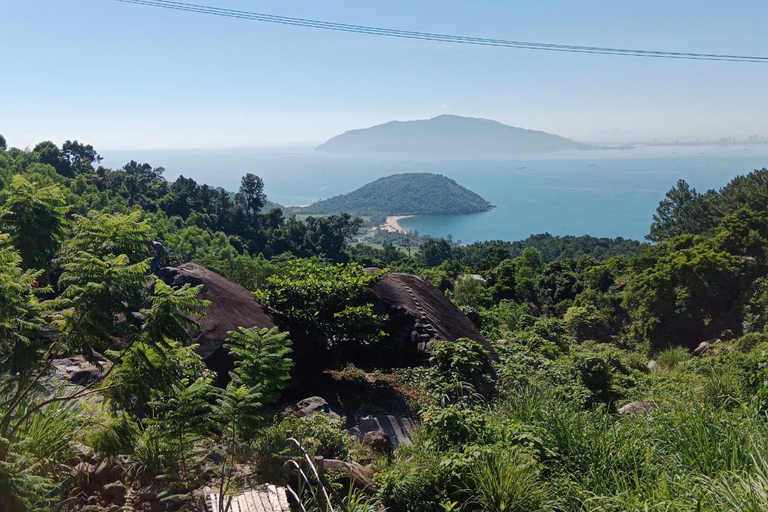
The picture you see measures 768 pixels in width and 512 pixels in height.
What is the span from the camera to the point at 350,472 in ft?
14.6

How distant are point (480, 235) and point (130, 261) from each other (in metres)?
149

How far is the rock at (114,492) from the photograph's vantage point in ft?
12.7

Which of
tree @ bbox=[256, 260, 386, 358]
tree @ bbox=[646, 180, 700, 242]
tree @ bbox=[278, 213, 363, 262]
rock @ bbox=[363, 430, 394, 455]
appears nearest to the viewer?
rock @ bbox=[363, 430, 394, 455]

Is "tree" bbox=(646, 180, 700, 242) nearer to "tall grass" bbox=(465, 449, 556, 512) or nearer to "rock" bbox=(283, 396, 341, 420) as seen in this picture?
"rock" bbox=(283, 396, 341, 420)

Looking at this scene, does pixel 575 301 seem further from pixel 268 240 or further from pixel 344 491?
pixel 268 240

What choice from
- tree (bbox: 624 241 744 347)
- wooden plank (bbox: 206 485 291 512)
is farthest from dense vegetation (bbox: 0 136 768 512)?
tree (bbox: 624 241 744 347)

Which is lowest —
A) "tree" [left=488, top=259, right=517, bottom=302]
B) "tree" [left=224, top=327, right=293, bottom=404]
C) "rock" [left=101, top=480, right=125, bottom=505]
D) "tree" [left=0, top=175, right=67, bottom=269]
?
"tree" [left=488, top=259, right=517, bottom=302]

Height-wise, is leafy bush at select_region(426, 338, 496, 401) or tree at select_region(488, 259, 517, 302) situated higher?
leafy bush at select_region(426, 338, 496, 401)

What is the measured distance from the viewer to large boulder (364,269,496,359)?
863 cm

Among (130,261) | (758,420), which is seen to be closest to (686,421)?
(758,420)

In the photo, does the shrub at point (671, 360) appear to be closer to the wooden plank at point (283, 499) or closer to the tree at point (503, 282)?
the wooden plank at point (283, 499)

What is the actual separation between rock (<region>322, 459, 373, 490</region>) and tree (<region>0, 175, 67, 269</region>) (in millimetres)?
2959

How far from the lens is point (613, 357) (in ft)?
32.3

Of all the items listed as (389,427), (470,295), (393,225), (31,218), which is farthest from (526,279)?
(393,225)
